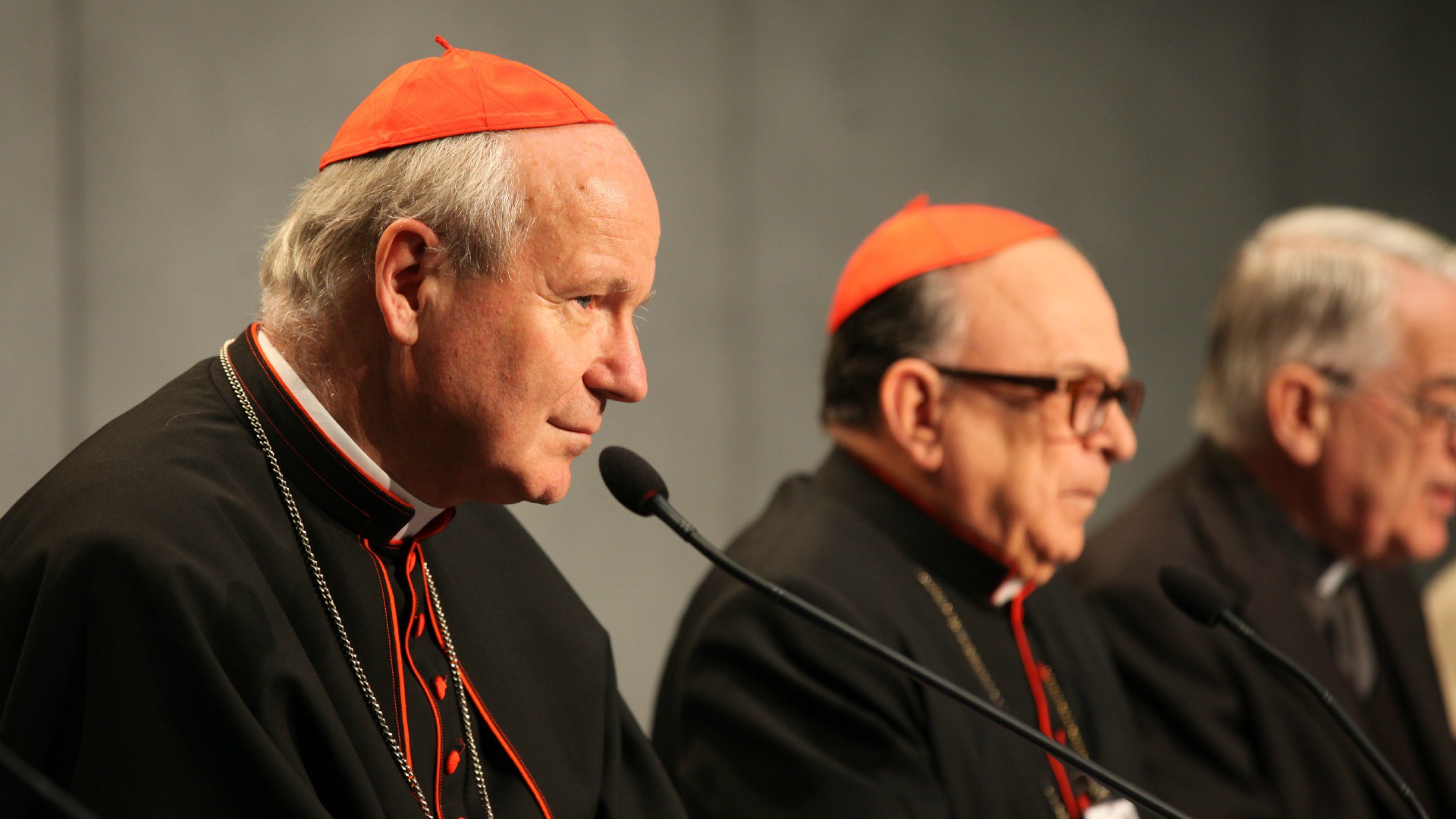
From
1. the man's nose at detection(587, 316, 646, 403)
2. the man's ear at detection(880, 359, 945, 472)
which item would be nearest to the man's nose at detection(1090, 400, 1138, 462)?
the man's ear at detection(880, 359, 945, 472)

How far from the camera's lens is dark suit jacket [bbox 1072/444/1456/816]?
2857 mm

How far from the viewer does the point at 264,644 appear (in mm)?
1440

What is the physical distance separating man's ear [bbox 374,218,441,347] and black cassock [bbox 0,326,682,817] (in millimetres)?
160

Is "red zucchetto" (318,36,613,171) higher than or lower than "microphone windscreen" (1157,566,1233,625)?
higher

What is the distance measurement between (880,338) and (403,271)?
1.22 metres

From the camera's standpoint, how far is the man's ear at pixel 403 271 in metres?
1.61

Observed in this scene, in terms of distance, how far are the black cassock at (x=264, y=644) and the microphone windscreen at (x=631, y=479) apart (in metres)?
0.21

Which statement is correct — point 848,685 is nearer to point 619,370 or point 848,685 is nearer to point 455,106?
point 619,370

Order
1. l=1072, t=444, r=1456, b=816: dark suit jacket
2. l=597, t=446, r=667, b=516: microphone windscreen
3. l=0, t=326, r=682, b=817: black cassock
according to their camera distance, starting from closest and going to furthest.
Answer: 1. l=0, t=326, r=682, b=817: black cassock
2. l=597, t=446, r=667, b=516: microphone windscreen
3. l=1072, t=444, r=1456, b=816: dark suit jacket

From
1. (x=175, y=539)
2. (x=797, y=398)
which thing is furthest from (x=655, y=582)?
(x=175, y=539)

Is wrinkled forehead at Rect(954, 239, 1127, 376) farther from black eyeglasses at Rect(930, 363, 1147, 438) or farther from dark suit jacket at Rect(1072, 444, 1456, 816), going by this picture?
dark suit jacket at Rect(1072, 444, 1456, 816)

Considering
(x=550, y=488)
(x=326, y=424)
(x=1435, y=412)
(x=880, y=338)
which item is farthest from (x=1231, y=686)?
(x=326, y=424)

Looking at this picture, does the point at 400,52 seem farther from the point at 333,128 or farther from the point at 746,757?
the point at 746,757

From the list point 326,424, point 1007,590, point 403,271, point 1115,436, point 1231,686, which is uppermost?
point 403,271
